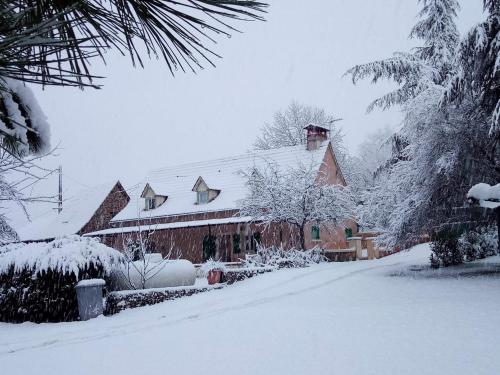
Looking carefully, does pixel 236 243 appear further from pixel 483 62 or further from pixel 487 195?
pixel 483 62

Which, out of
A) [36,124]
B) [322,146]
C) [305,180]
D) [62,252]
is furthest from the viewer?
[322,146]

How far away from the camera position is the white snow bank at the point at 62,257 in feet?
36.3

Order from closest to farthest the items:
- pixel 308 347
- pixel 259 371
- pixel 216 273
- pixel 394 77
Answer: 1. pixel 259 371
2. pixel 308 347
3. pixel 216 273
4. pixel 394 77

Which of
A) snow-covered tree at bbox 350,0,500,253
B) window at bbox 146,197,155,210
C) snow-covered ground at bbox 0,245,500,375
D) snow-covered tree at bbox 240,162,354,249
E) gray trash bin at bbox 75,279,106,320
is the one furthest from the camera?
window at bbox 146,197,155,210

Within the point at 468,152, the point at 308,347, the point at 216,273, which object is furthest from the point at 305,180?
the point at 308,347

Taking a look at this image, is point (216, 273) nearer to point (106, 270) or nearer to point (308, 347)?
point (106, 270)

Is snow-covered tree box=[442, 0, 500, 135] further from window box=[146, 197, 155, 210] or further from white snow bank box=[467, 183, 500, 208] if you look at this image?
window box=[146, 197, 155, 210]

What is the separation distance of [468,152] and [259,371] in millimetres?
11384

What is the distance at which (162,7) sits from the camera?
2.03 metres

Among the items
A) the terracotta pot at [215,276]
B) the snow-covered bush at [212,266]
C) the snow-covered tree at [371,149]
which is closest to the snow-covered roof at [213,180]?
the snow-covered bush at [212,266]

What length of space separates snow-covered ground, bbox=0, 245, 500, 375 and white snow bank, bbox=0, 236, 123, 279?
1.47 m

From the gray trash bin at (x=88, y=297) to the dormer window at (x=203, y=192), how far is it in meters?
18.4

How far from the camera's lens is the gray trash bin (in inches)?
428

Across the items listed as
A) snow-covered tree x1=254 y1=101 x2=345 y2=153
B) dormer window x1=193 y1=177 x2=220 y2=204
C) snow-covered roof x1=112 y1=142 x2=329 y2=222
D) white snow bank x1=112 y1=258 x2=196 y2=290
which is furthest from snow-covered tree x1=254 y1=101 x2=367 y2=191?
white snow bank x1=112 y1=258 x2=196 y2=290
